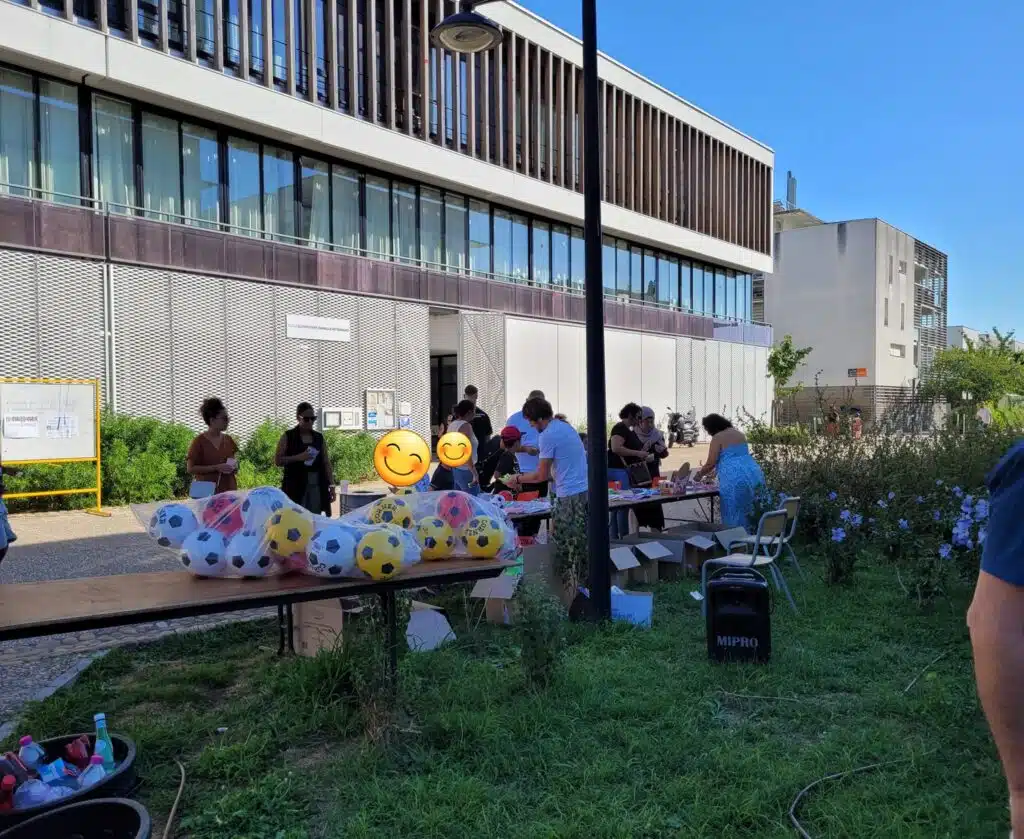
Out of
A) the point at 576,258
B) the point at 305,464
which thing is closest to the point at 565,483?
the point at 305,464

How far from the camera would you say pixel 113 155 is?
55.9 feet

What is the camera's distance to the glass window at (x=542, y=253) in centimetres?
2816

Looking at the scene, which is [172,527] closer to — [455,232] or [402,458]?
[402,458]

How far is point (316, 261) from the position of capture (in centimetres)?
2027

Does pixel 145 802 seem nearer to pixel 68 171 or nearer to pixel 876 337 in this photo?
pixel 68 171

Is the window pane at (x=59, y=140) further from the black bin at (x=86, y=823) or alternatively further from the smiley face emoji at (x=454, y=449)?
the black bin at (x=86, y=823)

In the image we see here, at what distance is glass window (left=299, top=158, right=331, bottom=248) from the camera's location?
20.7 m

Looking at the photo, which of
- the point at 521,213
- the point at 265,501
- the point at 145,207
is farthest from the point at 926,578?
the point at 521,213

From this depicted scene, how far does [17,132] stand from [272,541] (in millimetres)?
15539

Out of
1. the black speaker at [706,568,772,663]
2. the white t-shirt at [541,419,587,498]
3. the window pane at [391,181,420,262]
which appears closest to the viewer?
the black speaker at [706,568,772,663]

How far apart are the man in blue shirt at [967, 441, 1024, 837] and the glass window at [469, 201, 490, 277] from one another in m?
24.6

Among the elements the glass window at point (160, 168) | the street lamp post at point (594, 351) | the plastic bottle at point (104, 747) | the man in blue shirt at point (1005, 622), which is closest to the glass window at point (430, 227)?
the glass window at point (160, 168)

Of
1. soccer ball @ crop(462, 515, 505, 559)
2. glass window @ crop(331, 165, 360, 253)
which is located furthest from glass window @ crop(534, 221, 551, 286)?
soccer ball @ crop(462, 515, 505, 559)

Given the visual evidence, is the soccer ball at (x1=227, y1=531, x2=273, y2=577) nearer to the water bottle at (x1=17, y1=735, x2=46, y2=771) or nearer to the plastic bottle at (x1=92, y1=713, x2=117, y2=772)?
the plastic bottle at (x1=92, y1=713, x2=117, y2=772)
